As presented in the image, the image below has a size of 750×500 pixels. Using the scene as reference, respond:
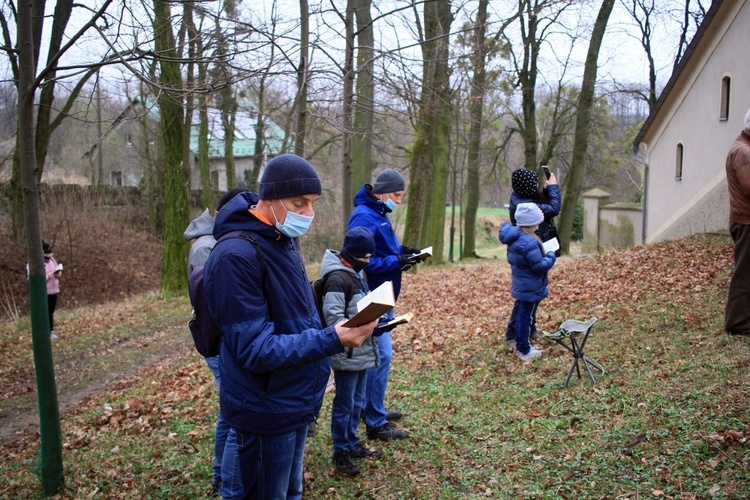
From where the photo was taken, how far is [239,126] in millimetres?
23609

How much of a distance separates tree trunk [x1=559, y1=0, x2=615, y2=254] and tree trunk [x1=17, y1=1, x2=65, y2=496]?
63.2 ft

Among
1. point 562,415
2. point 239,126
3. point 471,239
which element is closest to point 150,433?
point 562,415

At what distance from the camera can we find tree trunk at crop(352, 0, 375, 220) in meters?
9.63

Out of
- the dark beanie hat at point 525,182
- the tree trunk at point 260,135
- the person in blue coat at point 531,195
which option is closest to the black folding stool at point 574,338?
the person in blue coat at point 531,195

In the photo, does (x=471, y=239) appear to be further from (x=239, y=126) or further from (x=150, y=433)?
(x=150, y=433)

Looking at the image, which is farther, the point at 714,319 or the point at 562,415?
the point at 714,319

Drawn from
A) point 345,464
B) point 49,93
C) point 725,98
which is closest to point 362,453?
point 345,464

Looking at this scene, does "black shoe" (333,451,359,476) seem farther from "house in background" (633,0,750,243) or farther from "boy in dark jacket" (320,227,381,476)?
"house in background" (633,0,750,243)

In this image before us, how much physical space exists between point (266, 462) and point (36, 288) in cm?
290

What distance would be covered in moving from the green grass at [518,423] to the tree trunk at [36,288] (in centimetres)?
31

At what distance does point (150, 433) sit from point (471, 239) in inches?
871

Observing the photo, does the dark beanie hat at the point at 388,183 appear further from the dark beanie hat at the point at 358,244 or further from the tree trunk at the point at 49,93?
the tree trunk at the point at 49,93

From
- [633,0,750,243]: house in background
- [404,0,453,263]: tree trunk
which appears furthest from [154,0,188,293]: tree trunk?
[633,0,750,243]: house in background

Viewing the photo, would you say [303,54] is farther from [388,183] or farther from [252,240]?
[252,240]
